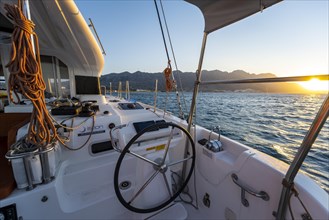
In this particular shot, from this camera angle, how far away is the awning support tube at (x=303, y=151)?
60 cm

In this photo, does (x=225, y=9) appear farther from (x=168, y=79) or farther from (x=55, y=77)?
(x=55, y=77)

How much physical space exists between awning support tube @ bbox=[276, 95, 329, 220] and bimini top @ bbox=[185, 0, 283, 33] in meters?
0.61

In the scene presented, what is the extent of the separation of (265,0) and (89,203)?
1753 millimetres

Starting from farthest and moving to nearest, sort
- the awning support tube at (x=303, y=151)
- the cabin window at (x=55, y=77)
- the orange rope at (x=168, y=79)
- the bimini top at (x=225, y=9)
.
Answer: the cabin window at (x=55, y=77) → the orange rope at (x=168, y=79) → the bimini top at (x=225, y=9) → the awning support tube at (x=303, y=151)

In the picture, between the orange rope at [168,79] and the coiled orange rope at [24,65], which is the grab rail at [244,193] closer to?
the orange rope at [168,79]

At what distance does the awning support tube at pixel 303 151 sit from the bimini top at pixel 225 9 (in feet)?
1.99

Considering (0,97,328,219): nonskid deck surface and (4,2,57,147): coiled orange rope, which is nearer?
(4,2,57,147): coiled orange rope

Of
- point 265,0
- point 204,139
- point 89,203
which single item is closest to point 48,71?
point 89,203

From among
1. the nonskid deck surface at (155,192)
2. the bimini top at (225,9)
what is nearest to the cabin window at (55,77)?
the nonskid deck surface at (155,192)

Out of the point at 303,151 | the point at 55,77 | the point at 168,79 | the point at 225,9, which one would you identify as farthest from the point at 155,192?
the point at 55,77

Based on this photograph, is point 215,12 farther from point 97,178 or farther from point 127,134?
point 97,178

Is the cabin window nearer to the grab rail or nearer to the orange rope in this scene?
the orange rope

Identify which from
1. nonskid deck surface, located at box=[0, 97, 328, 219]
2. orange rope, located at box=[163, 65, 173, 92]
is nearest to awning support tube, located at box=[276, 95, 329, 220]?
nonskid deck surface, located at box=[0, 97, 328, 219]

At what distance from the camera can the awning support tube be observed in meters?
0.60
